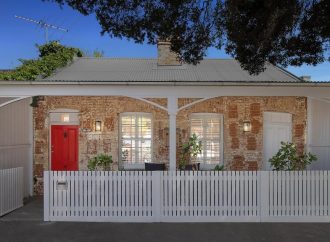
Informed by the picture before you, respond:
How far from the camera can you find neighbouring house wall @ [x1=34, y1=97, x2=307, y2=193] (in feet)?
41.2

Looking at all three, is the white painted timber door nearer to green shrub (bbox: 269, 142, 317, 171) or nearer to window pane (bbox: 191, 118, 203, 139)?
window pane (bbox: 191, 118, 203, 139)

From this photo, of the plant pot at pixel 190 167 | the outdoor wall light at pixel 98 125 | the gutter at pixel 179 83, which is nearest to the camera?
the gutter at pixel 179 83

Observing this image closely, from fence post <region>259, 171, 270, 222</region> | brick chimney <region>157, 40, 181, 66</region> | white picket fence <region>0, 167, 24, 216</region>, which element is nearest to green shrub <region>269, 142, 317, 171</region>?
fence post <region>259, 171, 270, 222</region>

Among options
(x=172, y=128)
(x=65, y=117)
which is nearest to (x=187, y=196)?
(x=172, y=128)

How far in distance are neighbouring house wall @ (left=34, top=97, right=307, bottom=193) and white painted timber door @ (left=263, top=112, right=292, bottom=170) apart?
224 millimetres

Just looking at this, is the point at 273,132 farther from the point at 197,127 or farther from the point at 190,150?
the point at 190,150

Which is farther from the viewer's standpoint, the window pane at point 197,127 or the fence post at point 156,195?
the window pane at point 197,127

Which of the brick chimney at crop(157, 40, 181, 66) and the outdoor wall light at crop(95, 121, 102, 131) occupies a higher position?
the brick chimney at crop(157, 40, 181, 66)

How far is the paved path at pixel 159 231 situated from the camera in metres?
7.68

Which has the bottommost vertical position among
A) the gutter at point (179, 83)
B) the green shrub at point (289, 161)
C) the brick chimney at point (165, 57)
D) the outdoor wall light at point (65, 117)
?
the green shrub at point (289, 161)

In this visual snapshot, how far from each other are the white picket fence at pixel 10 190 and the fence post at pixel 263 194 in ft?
19.3

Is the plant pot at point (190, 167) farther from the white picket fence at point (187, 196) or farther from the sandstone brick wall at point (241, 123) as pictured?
the white picket fence at point (187, 196)

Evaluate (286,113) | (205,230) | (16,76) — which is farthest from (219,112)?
(16,76)

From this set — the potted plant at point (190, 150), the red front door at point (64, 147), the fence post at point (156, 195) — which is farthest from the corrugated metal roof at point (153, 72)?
the fence post at point (156, 195)
